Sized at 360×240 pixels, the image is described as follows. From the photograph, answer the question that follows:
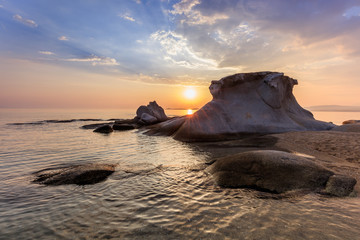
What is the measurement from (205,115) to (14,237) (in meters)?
11.4

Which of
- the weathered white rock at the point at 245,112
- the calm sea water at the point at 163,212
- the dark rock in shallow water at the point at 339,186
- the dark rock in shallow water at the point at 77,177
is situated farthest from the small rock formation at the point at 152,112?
the dark rock in shallow water at the point at 339,186

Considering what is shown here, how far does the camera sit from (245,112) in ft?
41.3

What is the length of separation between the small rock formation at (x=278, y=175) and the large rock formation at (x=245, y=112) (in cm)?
676

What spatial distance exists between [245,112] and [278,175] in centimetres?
893

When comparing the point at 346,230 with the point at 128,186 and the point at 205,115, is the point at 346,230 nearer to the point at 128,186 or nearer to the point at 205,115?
the point at 128,186

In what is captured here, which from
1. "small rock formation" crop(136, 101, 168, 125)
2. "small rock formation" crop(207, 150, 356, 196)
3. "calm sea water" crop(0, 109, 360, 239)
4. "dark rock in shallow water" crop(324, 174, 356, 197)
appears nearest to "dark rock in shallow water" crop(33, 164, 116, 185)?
"calm sea water" crop(0, 109, 360, 239)

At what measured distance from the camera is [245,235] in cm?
250

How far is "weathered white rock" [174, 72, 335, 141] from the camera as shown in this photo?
11914 millimetres

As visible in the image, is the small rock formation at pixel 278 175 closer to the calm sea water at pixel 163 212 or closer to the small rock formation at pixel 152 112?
the calm sea water at pixel 163 212

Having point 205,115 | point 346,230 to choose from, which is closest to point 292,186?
point 346,230

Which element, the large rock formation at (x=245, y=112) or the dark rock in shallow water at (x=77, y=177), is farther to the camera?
the large rock formation at (x=245, y=112)

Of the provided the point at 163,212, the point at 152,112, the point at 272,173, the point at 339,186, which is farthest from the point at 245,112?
the point at 152,112

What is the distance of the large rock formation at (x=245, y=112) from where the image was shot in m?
11.9

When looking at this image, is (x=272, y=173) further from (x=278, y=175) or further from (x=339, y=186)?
(x=339, y=186)
